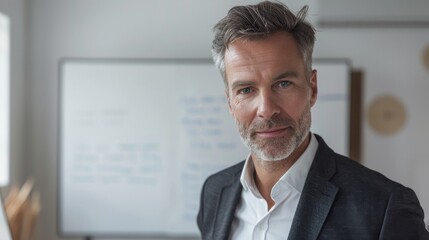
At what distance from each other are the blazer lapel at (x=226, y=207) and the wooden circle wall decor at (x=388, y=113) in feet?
5.97

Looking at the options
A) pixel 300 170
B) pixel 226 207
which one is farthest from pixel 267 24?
pixel 226 207

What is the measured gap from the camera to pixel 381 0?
304 centimetres

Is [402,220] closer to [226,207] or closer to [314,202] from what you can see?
[314,202]

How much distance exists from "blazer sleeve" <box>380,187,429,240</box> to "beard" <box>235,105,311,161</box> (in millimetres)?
252

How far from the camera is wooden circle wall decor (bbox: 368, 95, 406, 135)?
3.03 meters

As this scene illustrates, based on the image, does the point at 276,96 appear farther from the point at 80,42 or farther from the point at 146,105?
the point at 80,42

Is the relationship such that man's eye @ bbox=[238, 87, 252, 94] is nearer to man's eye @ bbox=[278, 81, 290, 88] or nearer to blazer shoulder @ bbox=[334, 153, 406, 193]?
man's eye @ bbox=[278, 81, 290, 88]

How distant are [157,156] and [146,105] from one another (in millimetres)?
320

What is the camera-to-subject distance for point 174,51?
3162mm

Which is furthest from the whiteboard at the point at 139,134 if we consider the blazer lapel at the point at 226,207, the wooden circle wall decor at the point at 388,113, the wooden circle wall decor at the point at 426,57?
the blazer lapel at the point at 226,207

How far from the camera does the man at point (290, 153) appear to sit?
1099mm

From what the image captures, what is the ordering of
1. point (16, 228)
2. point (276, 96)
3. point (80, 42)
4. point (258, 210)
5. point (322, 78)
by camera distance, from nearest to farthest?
point (276, 96)
point (258, 210)
point (16, 228)
point (322, 78)
point (80, 42)

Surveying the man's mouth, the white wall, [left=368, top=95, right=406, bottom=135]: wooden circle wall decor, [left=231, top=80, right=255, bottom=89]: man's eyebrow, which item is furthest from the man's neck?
the white wall

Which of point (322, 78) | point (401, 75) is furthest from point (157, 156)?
point (401, 75)
